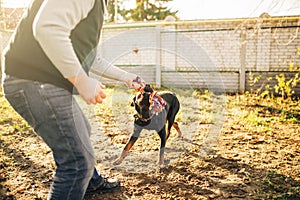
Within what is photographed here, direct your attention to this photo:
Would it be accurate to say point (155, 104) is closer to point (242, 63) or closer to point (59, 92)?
point (59, 92)

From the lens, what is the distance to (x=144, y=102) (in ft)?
9.16

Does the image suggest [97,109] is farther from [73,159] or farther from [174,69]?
[73,159]

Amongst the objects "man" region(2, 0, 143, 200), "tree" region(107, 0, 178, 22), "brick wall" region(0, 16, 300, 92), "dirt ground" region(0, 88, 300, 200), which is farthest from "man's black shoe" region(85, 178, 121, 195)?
"tree" region(107, 0, 178, 22)

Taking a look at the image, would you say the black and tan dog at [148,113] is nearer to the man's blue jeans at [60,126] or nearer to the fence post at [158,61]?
the man's blue jeans at [60,126]

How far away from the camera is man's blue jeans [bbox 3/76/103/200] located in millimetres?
1396

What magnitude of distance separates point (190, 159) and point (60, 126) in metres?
2.35

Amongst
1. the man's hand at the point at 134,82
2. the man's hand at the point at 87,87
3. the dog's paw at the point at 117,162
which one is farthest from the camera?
the dog's paw at the point at 117,162

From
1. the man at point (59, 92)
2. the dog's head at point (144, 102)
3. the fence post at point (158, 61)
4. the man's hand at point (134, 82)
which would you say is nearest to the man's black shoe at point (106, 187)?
the dog's head at point (144, 102)

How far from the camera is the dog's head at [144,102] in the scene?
8.95 ft

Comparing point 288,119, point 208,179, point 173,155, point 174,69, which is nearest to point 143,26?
point 174,69

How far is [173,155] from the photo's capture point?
3613 millimetres

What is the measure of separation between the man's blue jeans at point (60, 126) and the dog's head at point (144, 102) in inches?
50.0

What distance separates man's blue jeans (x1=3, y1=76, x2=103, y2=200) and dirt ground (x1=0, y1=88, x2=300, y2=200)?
1.16 meters

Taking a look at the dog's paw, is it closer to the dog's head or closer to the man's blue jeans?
the dog's head
